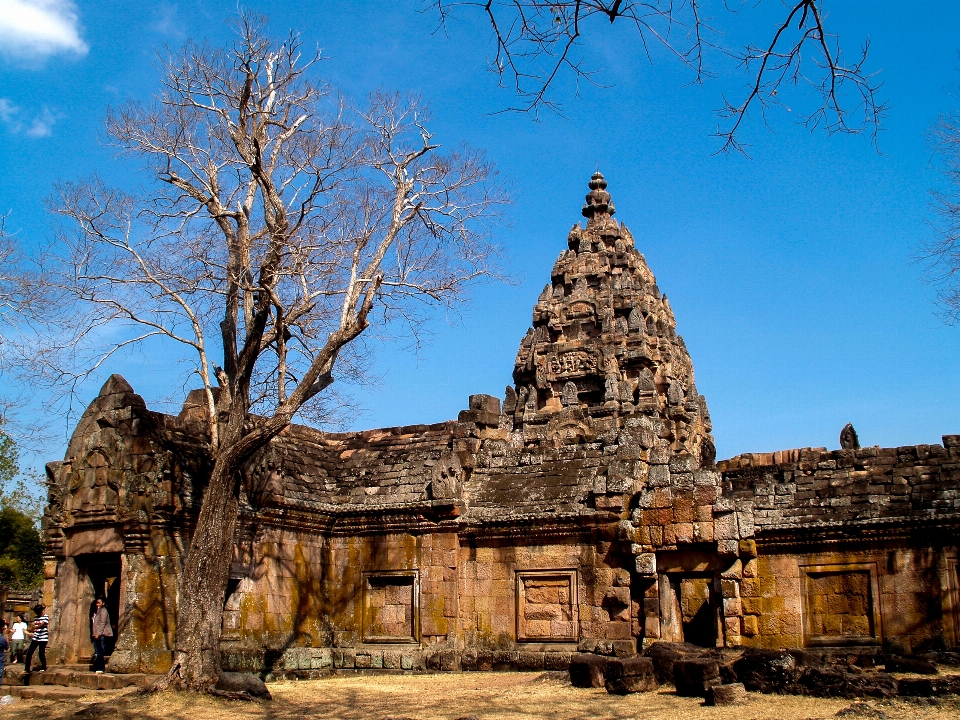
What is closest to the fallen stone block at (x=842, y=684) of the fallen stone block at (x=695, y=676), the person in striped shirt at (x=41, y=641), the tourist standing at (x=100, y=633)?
the fallen stone block at (x=695, y=676)

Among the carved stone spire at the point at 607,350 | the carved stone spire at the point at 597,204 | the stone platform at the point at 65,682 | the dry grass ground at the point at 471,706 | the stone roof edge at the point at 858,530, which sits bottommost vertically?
the dry grass ground at the point at 471,706

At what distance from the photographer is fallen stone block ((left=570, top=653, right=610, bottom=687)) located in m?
12.9

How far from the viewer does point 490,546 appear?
16562mm

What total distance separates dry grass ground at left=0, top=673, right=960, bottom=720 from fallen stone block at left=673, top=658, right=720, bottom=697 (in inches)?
6.5

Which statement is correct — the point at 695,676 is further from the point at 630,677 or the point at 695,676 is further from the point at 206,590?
the point at 206,590

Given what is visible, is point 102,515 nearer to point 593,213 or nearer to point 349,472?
point 349,472

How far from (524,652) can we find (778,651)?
5.10m

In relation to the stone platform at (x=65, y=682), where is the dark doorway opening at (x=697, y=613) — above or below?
above

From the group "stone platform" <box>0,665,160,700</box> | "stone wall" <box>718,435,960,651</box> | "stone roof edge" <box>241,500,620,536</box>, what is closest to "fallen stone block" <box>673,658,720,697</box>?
"stone wall" <box>718,435,960,651</box>

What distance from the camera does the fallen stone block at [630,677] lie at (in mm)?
12047

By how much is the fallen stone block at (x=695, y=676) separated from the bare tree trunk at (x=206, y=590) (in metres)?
5.45

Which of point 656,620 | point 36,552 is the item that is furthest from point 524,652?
point 36,552

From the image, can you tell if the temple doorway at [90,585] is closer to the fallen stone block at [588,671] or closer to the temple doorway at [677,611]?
the fallen stone block at [588,671]

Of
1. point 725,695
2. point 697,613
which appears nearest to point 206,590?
point 725,695
